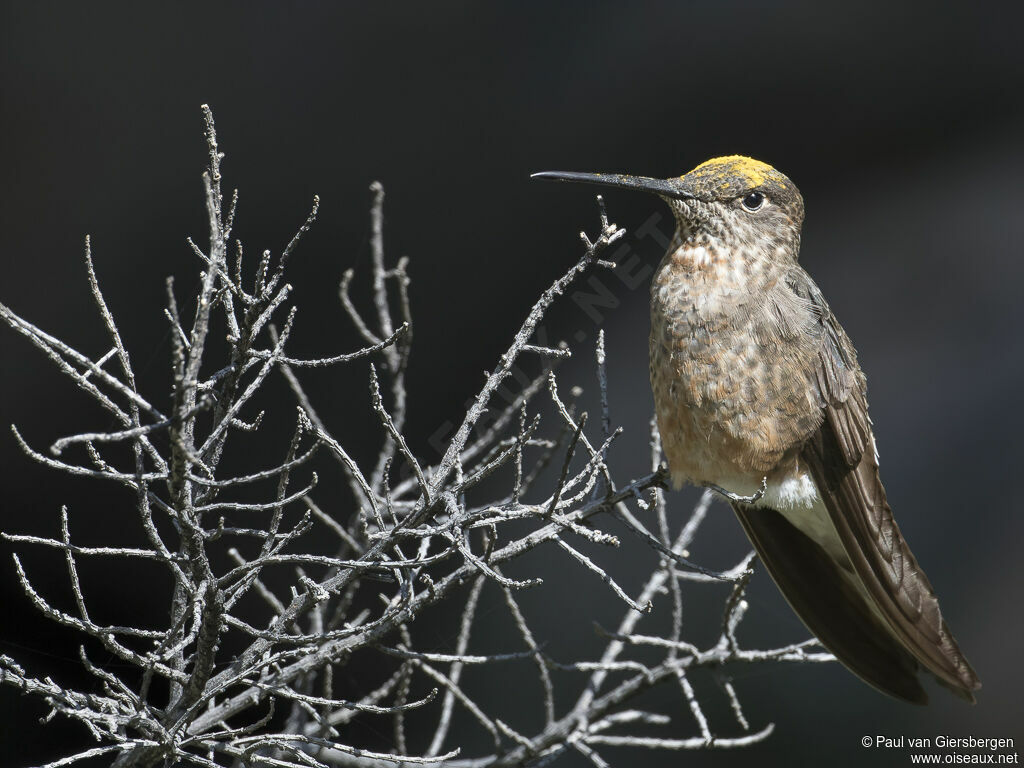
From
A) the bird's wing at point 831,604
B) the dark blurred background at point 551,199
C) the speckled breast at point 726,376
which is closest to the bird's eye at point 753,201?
the speckled breast at point 726,376

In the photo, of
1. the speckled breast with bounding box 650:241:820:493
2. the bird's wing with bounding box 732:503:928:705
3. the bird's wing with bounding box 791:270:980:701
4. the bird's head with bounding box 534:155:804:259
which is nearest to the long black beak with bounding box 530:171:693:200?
the bird's head with bounding box 534:155:804:259

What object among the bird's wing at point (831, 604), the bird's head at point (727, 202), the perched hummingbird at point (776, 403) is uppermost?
the bird's head at point (727, 202)

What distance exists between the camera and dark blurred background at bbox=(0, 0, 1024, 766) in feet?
9.87

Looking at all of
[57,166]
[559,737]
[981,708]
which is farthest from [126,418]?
[981,708]

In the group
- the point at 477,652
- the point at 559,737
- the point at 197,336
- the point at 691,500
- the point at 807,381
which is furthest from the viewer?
the point at 691,500

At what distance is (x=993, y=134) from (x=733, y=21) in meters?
1.22

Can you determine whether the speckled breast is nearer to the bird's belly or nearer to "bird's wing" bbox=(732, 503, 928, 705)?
the bird's belly

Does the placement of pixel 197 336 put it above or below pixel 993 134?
below

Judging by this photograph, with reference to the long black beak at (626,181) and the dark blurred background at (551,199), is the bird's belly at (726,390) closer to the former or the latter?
the long black beak at (626,181)

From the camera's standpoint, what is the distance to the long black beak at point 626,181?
182cm

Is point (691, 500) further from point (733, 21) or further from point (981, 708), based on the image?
point (733, 21)

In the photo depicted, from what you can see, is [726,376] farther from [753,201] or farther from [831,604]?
[831,604]

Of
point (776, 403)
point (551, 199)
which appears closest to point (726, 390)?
point (776, 403)

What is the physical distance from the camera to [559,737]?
6.32 feet
